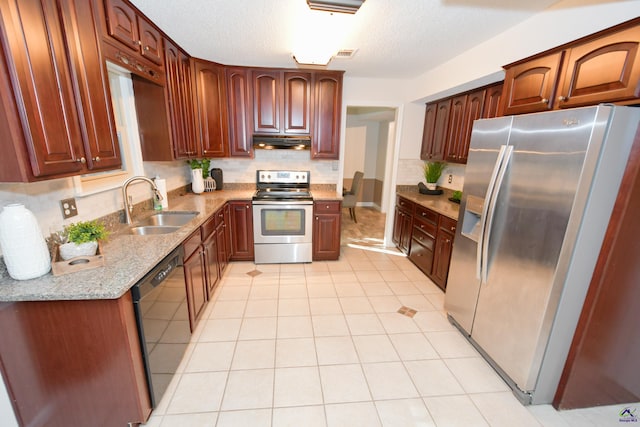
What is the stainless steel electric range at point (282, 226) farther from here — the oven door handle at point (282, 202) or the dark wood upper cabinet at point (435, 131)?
the dark wood upper cabinet at point (435, 131)

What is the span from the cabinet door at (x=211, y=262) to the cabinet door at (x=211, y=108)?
1170 millimetres

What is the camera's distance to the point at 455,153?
312 centimetres

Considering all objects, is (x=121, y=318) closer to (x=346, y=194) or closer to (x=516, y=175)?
(x=516, y=175)

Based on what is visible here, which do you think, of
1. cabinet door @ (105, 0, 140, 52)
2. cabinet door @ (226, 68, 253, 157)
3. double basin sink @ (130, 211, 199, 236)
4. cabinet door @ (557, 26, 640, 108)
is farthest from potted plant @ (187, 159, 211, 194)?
cabinet door @ (557, 26, 640, 108)

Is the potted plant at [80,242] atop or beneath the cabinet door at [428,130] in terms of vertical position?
beneath

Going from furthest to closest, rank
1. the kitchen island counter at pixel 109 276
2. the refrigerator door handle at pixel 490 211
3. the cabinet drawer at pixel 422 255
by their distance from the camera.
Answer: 1. the cabinet drawer at pixel 422 255
2. the refrigerator door handle at pixel 490 211
3. the kitchen island counter at pixel 109 276

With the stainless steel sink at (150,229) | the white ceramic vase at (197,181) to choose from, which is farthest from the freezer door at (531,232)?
the white ceramic vase at (197,181)

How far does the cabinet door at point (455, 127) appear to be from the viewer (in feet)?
9.85

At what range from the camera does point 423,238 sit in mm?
3230

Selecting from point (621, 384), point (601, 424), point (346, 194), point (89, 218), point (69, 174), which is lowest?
point (601, 424)

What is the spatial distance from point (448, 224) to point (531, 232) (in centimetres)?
116

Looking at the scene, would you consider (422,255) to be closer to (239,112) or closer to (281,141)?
(281,141)

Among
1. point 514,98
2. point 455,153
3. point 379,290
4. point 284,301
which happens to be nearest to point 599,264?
point 514,98

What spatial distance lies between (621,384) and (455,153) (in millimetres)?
2324
